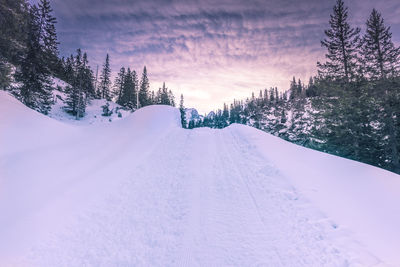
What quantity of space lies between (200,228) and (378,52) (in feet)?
65.8

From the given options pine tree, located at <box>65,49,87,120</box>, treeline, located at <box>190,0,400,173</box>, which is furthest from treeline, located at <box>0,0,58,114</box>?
treeline, located at <box>190,0,400,173</box>

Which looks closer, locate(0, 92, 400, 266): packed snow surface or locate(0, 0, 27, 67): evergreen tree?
locate(0, 92, 400, 266): packed snow surface

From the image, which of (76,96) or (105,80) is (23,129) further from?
(105,80)

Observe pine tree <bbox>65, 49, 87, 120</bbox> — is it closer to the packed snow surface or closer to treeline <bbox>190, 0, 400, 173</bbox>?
the packed snow surface

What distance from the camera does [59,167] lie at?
6566mm

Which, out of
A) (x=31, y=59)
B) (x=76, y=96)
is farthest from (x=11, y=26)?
(x=76, y=96)

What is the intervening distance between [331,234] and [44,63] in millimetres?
25999

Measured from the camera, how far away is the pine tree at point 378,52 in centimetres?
1301

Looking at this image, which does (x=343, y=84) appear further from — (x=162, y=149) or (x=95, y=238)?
(x=95, y=238)

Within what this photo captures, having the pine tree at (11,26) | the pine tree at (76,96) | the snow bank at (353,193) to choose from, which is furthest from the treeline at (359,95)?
the pine tree at (76,96)

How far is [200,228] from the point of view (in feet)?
12.9

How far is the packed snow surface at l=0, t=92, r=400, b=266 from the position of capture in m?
3.16

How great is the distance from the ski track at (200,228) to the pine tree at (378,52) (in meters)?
15.0

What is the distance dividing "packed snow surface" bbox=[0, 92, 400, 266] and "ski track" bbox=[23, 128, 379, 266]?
0.02m
